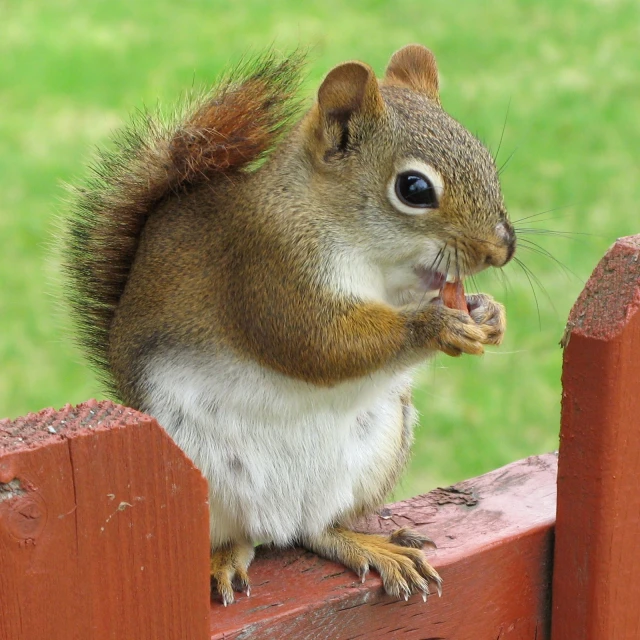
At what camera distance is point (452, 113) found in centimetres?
412

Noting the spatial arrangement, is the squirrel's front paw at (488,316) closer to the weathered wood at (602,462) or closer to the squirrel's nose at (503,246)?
the squirrel's nose at (503,246)

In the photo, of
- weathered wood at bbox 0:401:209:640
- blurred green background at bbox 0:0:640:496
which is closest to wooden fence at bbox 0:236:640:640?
weathered wood at bbox 0:401:209:640

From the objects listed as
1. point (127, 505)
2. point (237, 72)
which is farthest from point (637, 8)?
point (127, 505)

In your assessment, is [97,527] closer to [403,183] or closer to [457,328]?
[457,328]

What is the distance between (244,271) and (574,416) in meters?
0.50

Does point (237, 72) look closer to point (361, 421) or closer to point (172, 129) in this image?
point (172, 129)

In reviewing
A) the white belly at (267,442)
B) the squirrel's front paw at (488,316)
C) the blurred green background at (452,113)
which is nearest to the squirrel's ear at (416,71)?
the squirrel's front paw at (488,316)

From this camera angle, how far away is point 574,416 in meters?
1.18

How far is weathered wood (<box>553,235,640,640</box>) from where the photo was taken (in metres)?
1.11

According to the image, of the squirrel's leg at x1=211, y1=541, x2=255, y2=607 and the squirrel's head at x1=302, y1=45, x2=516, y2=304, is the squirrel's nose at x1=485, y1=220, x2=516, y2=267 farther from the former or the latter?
the squirrel's leg at x1=211, y1=541, x2=255, y2=607

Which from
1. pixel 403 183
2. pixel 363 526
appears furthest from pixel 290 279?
pixel 363 526

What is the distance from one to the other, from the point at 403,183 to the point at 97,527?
0.77 m

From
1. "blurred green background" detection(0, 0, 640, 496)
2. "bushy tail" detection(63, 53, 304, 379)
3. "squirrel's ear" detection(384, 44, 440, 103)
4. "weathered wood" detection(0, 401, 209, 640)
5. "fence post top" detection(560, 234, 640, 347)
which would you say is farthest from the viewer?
"blurred green background" detection(0, 0, 640, 496)

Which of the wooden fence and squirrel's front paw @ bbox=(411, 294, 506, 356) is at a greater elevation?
squirrel's front paw @ bbox=(411, 294, 506, 356)
